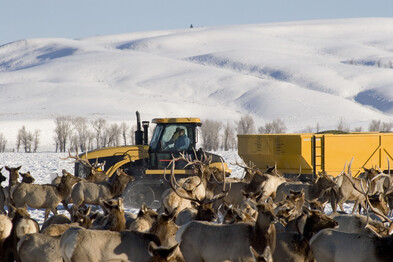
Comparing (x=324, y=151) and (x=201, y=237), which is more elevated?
(x=324, y=151)

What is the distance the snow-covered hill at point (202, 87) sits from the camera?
119938 millimetres

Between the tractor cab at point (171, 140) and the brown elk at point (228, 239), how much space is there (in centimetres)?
835

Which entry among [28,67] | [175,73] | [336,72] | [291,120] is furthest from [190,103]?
[28,67]

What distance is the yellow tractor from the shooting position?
1588 cm

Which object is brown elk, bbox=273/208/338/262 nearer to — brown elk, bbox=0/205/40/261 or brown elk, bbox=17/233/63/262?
brown elk, bbox=17/233/63/262

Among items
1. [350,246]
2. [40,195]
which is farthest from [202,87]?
[350,246]

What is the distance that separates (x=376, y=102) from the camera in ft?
467

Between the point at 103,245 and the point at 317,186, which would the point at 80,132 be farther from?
the point at 103,245

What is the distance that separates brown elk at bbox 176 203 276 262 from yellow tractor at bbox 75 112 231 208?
7109 mm

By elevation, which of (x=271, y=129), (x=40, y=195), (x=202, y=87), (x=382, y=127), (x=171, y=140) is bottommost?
(x=382, y=127)

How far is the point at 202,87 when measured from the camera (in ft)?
493

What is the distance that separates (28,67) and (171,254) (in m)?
186

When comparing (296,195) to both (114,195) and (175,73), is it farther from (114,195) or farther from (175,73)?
(175,73)

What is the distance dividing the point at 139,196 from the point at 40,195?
2.21m
